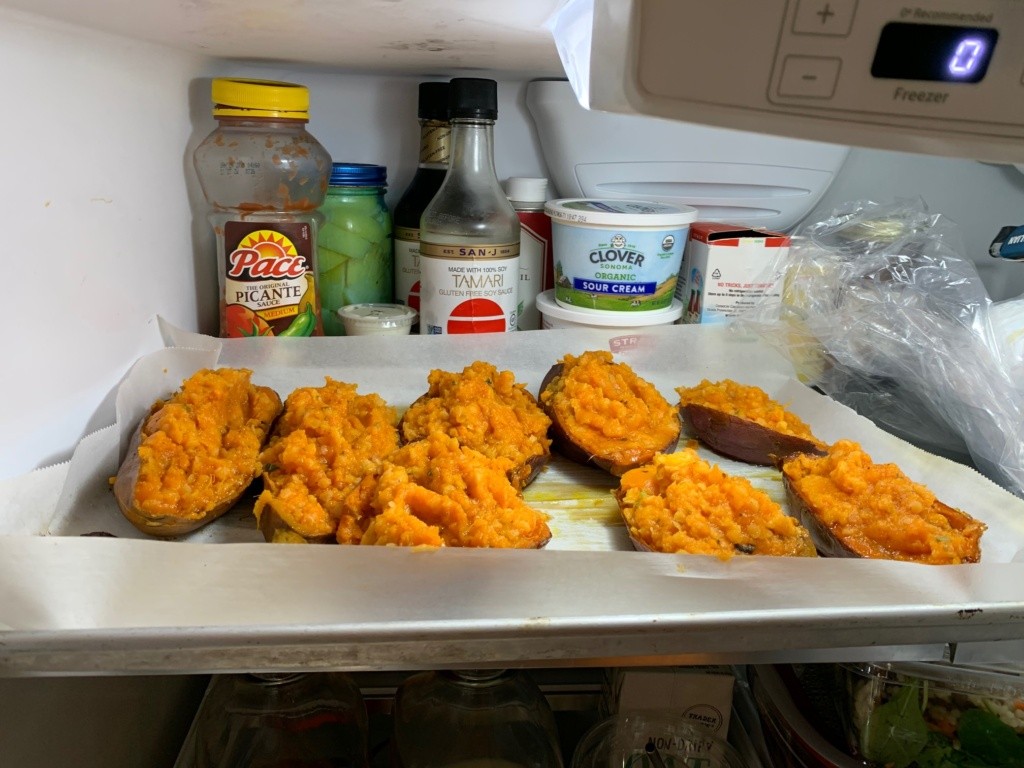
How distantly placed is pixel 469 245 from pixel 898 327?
554 mm

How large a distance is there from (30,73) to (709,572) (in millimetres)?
661

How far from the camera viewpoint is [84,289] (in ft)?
2.33

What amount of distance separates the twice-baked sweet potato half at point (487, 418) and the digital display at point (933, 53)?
54 centimetres

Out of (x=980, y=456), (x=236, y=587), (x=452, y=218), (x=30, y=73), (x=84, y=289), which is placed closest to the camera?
(x=236, y=587)

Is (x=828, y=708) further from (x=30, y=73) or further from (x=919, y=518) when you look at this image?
(x=30, y=73)

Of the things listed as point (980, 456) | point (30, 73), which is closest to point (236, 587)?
point (30, 73)

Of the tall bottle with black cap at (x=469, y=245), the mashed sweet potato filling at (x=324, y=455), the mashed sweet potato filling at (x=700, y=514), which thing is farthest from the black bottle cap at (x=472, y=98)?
the mashed sweet potato filling at (x=700, y=514)

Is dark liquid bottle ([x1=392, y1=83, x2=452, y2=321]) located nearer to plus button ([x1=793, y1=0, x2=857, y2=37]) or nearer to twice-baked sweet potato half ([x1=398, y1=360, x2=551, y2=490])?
twice-baked sweet potato half ([x1=398, y1=360, x2=551, y2=490])

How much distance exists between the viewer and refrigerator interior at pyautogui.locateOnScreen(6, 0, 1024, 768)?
578 mm

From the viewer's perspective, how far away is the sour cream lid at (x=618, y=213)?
966 mm

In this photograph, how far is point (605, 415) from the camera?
88 cm

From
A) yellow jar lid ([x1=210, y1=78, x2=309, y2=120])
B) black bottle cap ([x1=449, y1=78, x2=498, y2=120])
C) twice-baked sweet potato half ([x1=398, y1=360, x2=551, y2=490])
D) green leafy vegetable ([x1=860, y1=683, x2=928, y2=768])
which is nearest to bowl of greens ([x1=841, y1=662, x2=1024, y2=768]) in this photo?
green leafy vegetable ([x1=860, y1=683, x2=928, y2=768])

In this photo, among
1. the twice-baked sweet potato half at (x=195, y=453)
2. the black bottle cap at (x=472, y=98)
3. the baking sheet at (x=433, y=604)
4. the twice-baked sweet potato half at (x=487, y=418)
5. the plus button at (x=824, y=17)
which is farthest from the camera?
the black bottle cap at (x=472, y=98)

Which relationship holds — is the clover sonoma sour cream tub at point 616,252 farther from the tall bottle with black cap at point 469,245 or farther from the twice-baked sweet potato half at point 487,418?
the twice-baked sweet potato half at point 487,418
